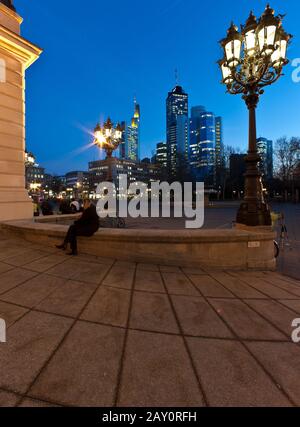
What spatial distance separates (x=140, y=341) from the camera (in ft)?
8.91

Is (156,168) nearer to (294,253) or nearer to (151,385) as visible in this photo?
(294,253)

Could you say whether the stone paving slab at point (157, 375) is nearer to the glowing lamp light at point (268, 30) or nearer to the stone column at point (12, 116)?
the glowing lamp light at point (268, 30)

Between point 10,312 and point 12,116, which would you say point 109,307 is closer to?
point 10,312

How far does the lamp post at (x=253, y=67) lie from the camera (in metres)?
6.65

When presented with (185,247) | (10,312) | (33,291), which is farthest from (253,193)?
(10,312)

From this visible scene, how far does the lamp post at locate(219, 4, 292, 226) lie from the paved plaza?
2.64 metres

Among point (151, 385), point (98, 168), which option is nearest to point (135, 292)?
point (151, 385)

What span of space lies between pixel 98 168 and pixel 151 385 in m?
123

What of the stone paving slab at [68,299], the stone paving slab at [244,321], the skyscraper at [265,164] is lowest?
the stone paving slab at [244,321]

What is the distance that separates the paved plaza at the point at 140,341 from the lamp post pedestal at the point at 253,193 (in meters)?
2.37

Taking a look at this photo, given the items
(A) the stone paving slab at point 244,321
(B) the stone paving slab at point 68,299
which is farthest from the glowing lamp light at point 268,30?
(B) the stone paving slab at point 68,299

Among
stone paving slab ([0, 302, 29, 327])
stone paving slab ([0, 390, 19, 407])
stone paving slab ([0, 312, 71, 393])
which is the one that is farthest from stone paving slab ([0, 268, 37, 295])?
stone paving slab ([0, 390, 19, 407])

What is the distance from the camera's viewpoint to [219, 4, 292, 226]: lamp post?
6.65 m

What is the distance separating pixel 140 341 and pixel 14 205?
8670mm
